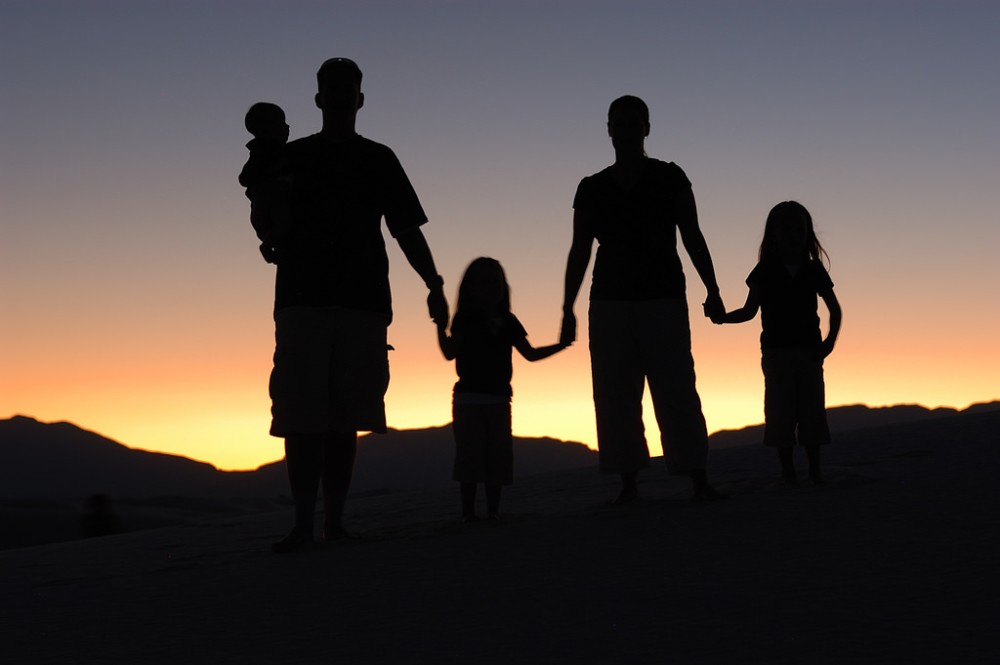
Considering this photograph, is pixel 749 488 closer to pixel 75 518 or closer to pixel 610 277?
pixel 610 277

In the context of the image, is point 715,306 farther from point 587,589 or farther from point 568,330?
point 587,589

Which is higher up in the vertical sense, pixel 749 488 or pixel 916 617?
pixel 749 488

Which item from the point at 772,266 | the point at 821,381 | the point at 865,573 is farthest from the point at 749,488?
the point at 865,573

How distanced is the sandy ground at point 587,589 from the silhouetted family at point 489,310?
1.20ft

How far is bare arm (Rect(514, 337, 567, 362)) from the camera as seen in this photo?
20.3ft

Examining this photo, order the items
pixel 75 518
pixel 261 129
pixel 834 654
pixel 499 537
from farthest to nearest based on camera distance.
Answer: pixel 75 518 < pixel 261 129 < pixel 499 537 < pixel 834 654

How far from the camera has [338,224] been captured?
5117 mm

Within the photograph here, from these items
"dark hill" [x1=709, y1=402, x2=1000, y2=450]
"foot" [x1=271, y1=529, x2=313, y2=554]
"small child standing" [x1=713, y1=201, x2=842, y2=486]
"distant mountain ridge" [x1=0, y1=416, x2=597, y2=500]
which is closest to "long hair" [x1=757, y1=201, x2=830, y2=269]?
"small child standing" [x1=713, y1=201, x2=842, y2=486]

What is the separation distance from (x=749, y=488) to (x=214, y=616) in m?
3.24

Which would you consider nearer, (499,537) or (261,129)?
(499,537)

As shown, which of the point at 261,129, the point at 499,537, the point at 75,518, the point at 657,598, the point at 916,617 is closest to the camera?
the point at 916,617

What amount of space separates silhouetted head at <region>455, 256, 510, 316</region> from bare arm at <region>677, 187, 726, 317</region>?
3.30ft

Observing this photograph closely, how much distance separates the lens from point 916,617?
3068 millimetres

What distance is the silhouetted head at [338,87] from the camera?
5.23 meters
